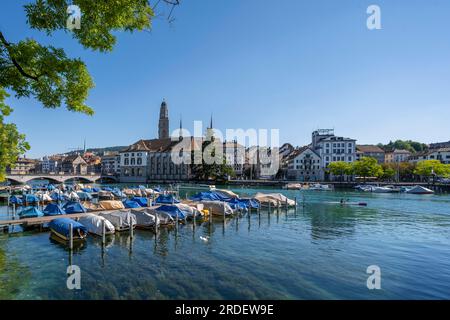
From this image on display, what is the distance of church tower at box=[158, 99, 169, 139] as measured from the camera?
551 ft

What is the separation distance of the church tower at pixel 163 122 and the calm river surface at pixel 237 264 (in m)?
141

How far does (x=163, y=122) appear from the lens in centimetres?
16938

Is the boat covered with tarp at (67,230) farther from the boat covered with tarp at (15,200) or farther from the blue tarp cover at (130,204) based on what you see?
the boat covered with tarp at (15,200)

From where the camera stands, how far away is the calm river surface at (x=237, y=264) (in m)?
14.6

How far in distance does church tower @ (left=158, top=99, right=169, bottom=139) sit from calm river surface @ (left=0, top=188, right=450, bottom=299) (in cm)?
14100

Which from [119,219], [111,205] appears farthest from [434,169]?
[119,219]

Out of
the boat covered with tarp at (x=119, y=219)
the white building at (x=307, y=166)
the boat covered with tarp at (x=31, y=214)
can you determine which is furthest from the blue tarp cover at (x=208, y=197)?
the white building at (x=307, y=166)

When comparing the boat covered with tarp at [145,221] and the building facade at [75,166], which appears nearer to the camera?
the boat covered with tarp at [145,221]

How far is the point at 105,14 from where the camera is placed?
7188 millimetres

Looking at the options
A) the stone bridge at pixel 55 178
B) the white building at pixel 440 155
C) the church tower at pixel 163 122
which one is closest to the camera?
the stone bridge at pixel 55 178

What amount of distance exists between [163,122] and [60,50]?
16564cm
